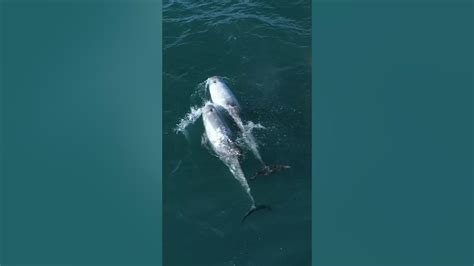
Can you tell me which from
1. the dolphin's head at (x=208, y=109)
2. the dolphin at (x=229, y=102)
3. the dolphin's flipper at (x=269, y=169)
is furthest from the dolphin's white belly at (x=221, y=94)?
the dolphin's flipper at (x=269, y=169)

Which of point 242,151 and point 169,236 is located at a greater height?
point 242,151

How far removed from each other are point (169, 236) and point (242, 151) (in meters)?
9.43

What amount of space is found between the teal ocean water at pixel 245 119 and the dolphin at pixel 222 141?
531mm

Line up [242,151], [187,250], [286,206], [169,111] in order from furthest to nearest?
[169,111], [242,151], [286,206], [187,250]

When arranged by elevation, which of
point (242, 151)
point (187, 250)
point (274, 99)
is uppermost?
point (274, 99)

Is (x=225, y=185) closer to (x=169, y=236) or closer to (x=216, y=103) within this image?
(x=169, y=236)

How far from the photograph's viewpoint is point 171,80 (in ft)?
145

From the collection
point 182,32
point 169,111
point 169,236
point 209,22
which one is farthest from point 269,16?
point 169,236

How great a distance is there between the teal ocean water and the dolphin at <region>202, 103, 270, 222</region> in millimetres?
531

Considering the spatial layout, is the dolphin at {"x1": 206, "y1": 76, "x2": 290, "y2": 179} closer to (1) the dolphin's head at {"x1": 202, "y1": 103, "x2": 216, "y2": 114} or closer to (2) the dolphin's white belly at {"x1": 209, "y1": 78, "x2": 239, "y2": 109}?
(2) the dolphin's white belly at {"x1": 209, "y1": 78, "x2": 239, "y2": 109}

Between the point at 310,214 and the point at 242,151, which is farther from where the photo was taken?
the point at 242,151

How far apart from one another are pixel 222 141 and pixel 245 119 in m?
3.50

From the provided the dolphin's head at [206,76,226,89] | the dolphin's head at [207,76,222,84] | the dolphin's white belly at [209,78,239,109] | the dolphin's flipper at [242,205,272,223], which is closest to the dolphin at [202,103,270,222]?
the dolphin's flipper at [242,205,272,223]

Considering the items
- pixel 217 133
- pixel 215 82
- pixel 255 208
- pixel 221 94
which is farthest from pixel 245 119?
pixel 255 208
